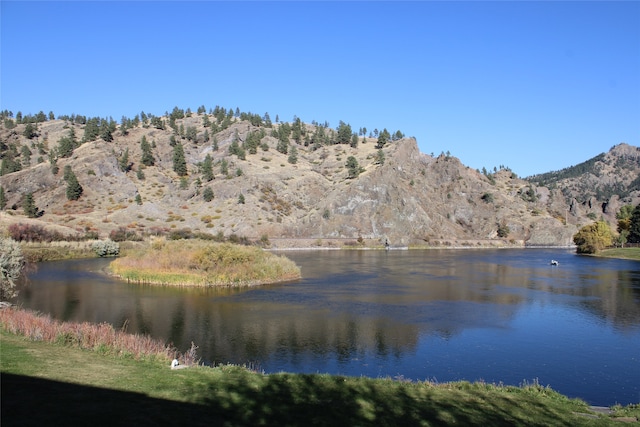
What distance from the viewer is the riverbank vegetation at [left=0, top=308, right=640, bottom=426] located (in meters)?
12.2

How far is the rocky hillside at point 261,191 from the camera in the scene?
4894 inches

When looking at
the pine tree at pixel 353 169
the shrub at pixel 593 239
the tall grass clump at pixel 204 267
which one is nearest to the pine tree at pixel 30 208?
the tall grass clump at pixel 204 267

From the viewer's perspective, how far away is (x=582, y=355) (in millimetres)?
29719

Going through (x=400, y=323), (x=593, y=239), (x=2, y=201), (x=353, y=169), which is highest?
(x=353, y=169)

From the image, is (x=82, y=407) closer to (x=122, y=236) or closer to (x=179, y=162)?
(x=122, y=236)

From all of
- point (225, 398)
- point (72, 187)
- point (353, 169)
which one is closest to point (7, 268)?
point (225, 398)

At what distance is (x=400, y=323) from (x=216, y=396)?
80.8ft

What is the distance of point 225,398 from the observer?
1426cm

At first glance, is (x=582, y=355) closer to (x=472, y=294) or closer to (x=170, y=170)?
(x=472, y=294)

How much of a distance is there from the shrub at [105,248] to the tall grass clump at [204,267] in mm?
27739

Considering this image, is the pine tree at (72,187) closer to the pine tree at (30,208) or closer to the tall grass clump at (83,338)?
the pine tree at (30,208)

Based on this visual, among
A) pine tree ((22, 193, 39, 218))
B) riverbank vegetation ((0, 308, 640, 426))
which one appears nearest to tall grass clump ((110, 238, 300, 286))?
riverbank vegetation ((0, 308, 640, 426))

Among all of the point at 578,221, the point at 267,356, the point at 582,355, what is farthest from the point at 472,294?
the point at 578,221

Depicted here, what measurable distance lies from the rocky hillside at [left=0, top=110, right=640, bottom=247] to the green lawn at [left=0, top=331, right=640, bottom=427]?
93.7 m
